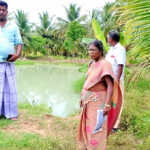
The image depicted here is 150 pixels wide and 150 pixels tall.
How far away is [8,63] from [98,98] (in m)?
1.89

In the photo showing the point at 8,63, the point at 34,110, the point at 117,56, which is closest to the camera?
the point at 117,56

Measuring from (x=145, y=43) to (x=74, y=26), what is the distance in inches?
897

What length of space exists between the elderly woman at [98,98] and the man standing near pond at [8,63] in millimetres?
1644

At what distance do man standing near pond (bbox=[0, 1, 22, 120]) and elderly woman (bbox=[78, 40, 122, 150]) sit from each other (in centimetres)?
164

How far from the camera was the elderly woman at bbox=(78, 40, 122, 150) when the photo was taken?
2.32m

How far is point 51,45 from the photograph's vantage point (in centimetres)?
2639

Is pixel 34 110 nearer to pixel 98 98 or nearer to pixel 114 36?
pixel 114 36

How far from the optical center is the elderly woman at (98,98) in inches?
91.4

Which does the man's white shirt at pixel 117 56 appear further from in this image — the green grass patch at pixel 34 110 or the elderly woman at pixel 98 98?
the green grass patch at pixel 34 110

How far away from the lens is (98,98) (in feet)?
7.72

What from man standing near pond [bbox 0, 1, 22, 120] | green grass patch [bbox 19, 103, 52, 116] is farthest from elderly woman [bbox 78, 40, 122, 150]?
green grass patch [bbox 19, 103, 52, 116]

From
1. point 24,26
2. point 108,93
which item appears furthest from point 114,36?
point 24,26

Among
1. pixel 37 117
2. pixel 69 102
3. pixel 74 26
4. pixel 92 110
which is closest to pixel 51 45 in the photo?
pixel 74 26

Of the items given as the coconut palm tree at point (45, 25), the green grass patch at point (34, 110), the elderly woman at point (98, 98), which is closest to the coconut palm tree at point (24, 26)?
the coconut palm tree at point (45, 25)
